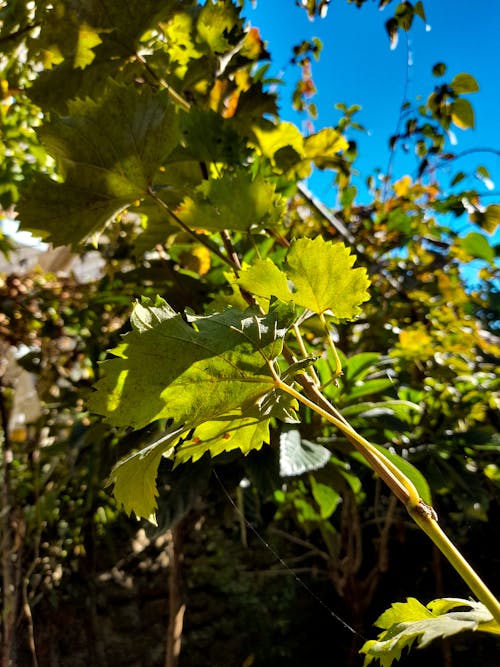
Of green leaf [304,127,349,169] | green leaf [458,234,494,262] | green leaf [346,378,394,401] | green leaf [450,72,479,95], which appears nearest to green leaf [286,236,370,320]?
green leaf [304,127,349,169]

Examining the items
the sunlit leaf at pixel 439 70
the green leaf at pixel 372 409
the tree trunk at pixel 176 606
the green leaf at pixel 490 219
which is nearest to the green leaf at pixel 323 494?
the green leaf at pixel 372 409

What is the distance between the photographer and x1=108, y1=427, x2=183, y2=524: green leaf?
12.7 inches

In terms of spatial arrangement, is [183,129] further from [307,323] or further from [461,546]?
[461,546]

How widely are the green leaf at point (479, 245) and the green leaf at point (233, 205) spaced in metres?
0.97

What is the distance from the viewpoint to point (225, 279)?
1.00m

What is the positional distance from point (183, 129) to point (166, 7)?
0.18 metres

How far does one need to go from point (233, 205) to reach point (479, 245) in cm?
102

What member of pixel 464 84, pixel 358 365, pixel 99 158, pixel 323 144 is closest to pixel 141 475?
pixel 99 158

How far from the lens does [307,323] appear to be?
1.61ft

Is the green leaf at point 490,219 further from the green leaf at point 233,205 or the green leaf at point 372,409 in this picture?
the green leaf at point 233,205

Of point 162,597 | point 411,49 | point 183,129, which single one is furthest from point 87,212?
point 162,597

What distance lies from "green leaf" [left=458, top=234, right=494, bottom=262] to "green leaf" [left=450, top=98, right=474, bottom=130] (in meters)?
0.29

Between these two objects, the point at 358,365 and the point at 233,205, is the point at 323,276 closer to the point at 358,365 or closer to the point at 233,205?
the point at 233,205

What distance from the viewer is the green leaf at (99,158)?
47 centimetres
